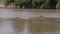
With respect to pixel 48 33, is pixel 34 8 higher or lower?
lower

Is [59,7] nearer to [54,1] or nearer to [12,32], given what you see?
[54,1]

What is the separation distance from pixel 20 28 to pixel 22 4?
22.5 ft

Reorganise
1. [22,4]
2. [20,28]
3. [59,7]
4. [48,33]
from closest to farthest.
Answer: [48,33]
[20,28]
[59,7]
[22,4]

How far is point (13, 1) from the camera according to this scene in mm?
14398

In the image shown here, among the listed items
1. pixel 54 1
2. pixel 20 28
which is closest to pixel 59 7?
pixel 54 1

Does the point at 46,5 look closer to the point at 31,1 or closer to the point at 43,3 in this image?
the point at 43,3

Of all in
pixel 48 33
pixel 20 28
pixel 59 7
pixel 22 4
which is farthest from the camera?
pixel 22 4

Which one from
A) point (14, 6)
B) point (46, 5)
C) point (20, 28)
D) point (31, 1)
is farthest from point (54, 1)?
point (20, 28)

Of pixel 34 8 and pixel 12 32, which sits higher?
pixel 12 32

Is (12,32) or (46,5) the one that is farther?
(46,5)

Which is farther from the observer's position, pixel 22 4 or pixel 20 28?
pixel 22 4

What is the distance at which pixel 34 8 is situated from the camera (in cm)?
1402

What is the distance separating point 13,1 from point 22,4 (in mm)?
752

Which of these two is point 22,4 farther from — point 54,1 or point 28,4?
point 54,1
